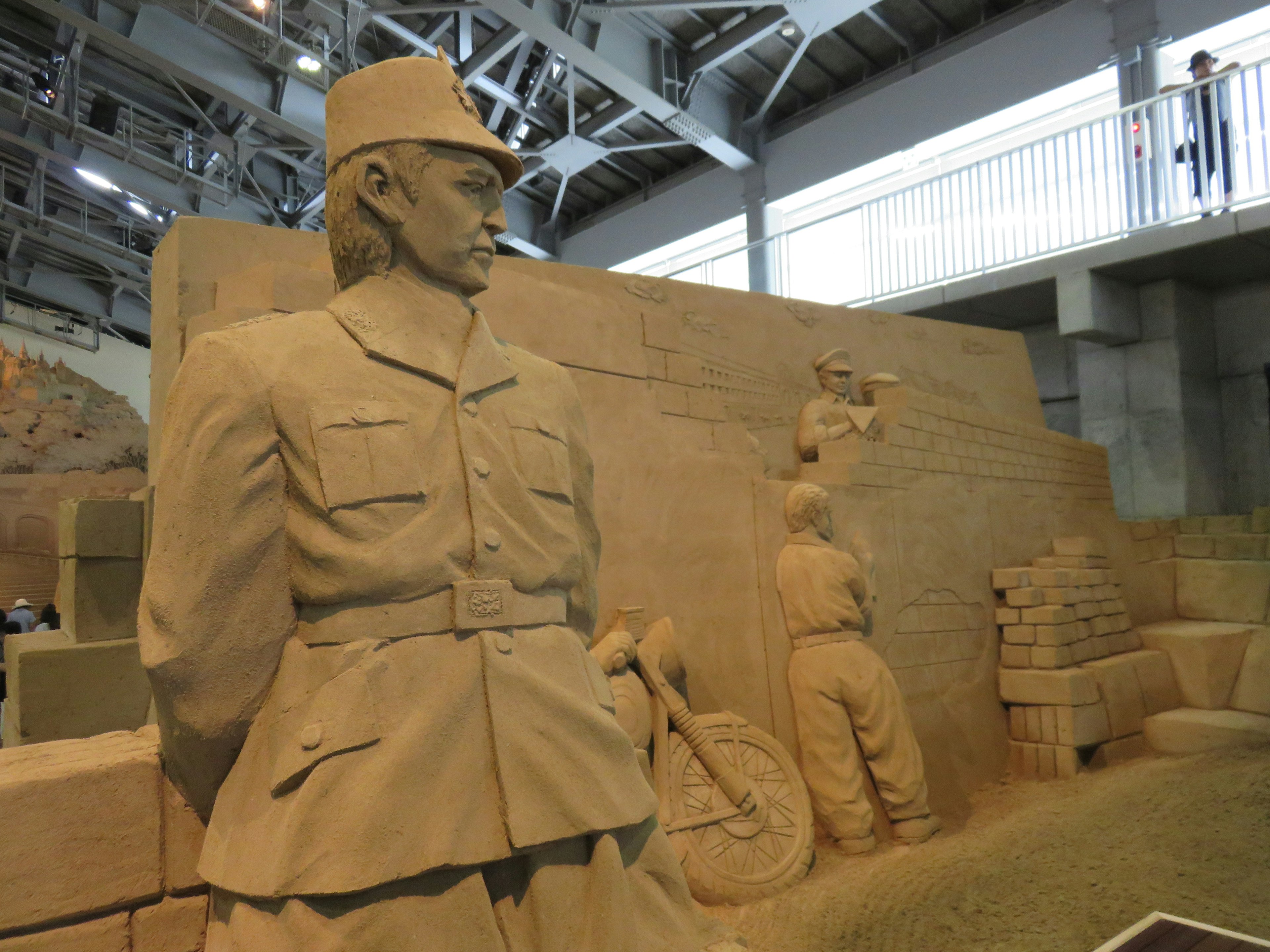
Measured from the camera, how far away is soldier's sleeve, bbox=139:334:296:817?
160 centimetres

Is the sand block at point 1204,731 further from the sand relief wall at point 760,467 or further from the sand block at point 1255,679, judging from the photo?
the sand relief wall at point 760,467

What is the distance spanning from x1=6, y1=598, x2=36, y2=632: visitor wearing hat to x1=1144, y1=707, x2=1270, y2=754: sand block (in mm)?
7926

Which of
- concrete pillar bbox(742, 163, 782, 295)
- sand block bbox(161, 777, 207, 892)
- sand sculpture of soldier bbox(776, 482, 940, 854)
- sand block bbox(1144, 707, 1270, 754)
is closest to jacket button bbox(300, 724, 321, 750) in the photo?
sand block bbox(161, 777, 207, 892)

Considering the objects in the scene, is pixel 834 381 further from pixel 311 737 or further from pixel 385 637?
pixel 311 737

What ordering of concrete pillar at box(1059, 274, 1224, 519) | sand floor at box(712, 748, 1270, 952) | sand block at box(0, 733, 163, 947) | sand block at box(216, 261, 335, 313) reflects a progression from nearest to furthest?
sand block at box(0, 733, 163, 947) → sand block at box(216, 261, 335, 313) → sand floor at box(712, 748, 1270, 952) → concrete pillar at box(1059, 274, 1224, 519)

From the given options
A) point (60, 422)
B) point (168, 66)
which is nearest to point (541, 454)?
point (168, 66)

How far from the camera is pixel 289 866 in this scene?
1462mm

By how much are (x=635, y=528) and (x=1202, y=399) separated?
690 centimetres

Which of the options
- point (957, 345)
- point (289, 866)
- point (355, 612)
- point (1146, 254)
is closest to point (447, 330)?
point (355, 612)

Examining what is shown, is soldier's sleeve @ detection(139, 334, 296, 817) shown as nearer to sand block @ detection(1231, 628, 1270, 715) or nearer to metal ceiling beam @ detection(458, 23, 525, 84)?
sand block @ detection(1231, 628, 1270, 715)

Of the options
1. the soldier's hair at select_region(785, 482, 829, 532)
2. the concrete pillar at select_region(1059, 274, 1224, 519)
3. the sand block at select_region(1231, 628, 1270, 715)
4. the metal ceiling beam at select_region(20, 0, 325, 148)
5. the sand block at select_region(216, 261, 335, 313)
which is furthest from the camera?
the concrete pillar at select_region(1059, 274, 1224, 519)

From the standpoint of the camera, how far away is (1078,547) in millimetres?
6785

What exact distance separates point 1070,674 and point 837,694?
6.44ft

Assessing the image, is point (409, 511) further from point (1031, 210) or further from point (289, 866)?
point (1031, 210)
